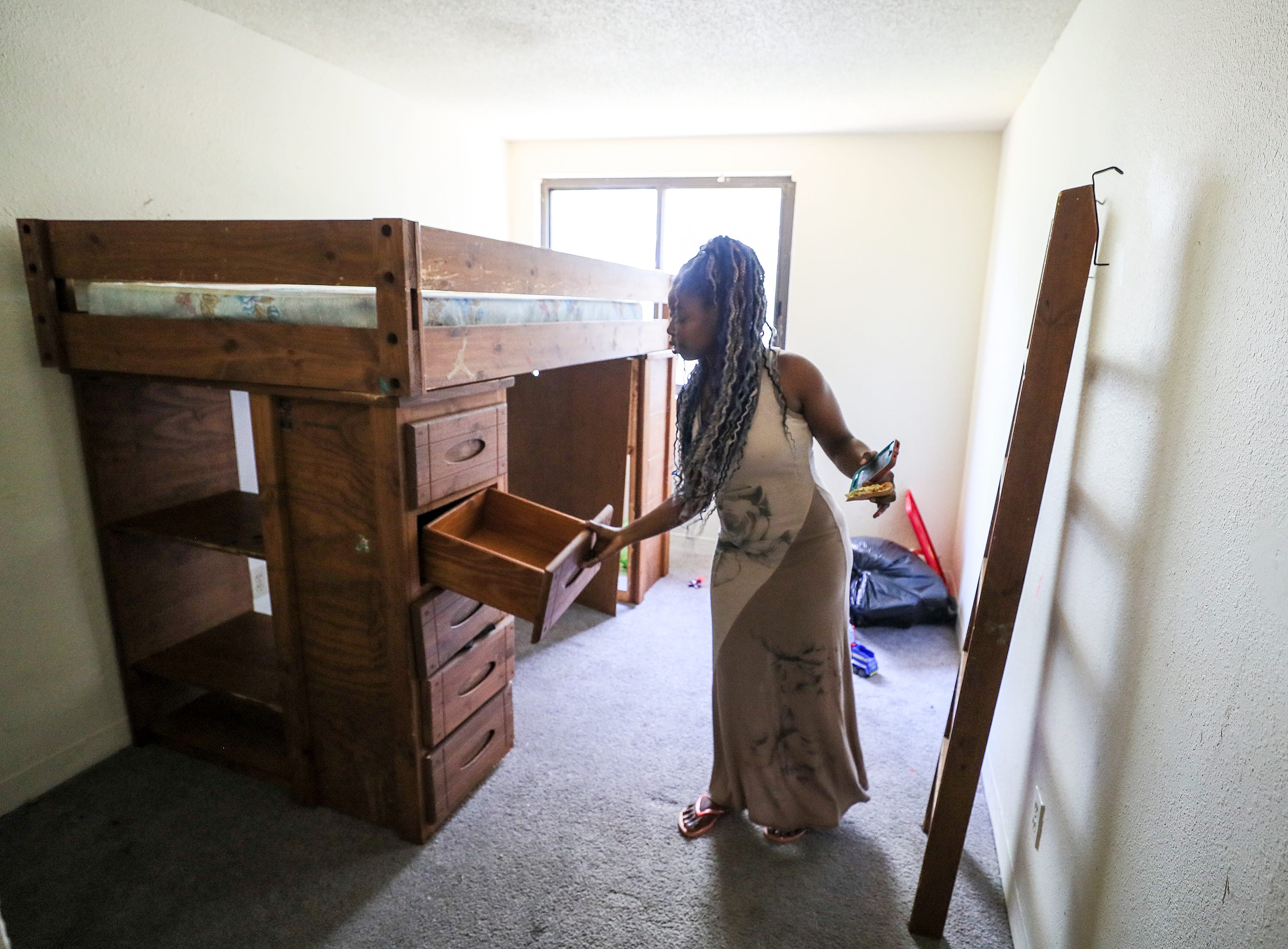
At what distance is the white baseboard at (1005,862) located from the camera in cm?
146

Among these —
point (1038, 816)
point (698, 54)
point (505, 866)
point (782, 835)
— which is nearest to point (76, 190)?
point (698, 54)

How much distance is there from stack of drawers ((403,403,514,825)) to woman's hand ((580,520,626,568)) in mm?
309

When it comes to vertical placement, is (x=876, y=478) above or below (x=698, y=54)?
below

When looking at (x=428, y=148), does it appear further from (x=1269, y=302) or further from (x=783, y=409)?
(x=1269, y=302)

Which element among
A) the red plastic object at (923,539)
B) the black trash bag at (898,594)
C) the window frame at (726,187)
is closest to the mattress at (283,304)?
the black trash bag at (898,594)

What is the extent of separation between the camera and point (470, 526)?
177cm

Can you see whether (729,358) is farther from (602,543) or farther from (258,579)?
(258,579)

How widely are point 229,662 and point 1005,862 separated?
212cm

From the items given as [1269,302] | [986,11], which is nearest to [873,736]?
[1269,302]

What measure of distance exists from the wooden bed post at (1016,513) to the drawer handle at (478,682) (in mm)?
1136

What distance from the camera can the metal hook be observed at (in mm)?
1241

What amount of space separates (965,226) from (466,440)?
275 cm

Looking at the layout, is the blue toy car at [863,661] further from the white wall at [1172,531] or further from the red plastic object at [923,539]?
the white wall at [1172,531]

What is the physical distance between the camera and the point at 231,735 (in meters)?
2.04
